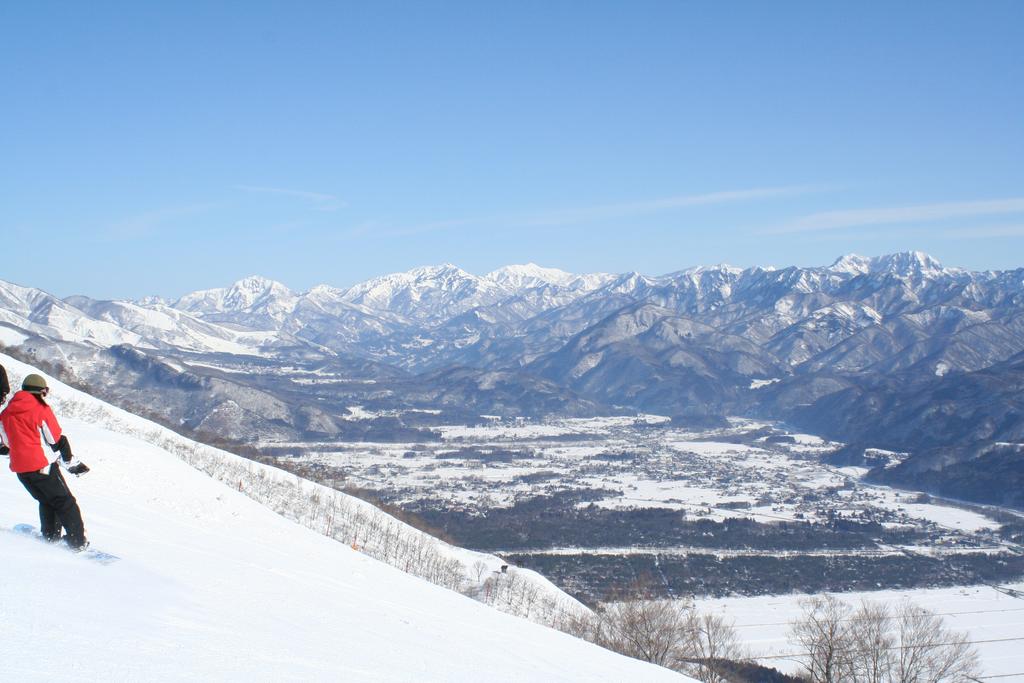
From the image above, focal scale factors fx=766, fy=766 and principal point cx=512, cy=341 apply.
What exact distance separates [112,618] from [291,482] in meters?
36.4

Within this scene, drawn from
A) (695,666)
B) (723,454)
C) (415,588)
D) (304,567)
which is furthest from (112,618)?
(723,454)

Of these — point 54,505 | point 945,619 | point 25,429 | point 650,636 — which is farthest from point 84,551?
point 945,619

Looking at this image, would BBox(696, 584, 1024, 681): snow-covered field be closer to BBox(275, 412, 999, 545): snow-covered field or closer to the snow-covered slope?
BBox(275, 412, 999, 545): snow-covered field

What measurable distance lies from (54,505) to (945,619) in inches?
2525

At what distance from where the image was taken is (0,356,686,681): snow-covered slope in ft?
19.5

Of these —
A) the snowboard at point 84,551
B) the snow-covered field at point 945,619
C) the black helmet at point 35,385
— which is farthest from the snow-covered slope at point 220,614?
the snow-covered field at point 945,619

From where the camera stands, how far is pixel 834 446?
576 ft

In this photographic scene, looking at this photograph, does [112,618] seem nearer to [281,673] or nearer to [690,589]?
[281,673]

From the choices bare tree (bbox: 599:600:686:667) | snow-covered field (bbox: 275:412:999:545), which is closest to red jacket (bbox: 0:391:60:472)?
bare tree (bbox: 599:600:686:667)

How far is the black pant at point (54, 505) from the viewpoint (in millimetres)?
8148

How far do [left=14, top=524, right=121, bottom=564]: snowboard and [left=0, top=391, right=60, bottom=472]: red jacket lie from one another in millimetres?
1118

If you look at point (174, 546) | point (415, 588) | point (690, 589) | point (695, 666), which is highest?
point (174, 546)

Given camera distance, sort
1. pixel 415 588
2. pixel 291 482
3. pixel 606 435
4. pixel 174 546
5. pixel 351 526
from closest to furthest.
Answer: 1. pixel 174 546
2. pixel 415 588
3. pixel 351 526
4. pixel 291 482
5. pixel 606 435

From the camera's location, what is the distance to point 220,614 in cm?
802
